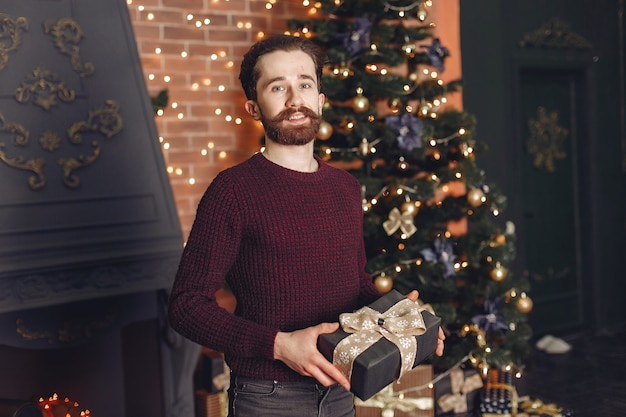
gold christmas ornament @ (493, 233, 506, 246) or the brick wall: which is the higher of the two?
the brick wall

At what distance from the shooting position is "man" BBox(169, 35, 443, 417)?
174 cm

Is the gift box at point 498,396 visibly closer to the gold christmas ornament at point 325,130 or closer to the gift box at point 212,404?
the gift box at point 212,404

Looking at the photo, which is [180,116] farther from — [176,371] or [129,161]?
[176,371]

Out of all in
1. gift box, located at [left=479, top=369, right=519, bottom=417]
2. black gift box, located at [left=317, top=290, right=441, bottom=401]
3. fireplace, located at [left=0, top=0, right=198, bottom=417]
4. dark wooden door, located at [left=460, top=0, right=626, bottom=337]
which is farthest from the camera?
dark wooden door, located at [left=460, top=0, right=626, bottom=337]

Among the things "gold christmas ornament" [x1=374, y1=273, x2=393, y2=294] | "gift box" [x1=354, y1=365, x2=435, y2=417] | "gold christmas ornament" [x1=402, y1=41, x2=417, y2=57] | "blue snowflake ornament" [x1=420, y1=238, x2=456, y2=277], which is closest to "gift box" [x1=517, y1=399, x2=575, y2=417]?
"gift box" [x1=354, y1=365, x2=435, y2=417]

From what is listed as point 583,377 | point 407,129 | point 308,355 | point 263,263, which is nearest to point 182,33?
point 407,129

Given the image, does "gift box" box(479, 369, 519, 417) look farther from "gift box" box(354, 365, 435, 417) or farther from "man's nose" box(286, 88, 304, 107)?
"man's nose" box(286, 88, 304, 107)

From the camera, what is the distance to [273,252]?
180cm

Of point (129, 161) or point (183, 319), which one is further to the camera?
point (129, 161)

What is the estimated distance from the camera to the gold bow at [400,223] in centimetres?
390

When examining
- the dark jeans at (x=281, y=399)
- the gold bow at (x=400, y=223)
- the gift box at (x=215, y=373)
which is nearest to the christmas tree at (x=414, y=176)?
the gold bow at (x=400, y=223)

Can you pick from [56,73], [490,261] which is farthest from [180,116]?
[490,261]

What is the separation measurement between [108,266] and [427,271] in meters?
1.63

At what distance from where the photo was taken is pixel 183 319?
1732mm
